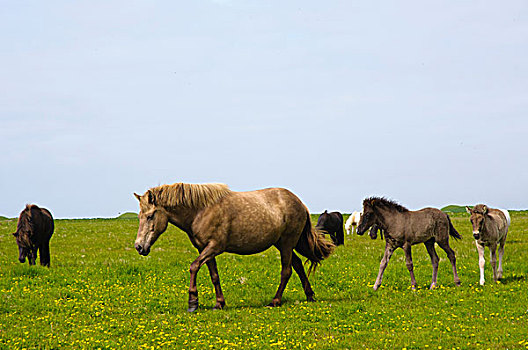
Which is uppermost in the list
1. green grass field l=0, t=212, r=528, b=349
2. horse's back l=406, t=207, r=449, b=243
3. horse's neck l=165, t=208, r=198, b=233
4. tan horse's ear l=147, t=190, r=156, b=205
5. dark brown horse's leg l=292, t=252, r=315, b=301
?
tan horse's ear l=147, t=190, r=156, b=205

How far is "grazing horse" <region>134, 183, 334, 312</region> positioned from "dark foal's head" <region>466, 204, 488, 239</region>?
18.7 feet

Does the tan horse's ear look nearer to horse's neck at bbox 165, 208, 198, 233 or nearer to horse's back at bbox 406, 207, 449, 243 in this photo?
horse's neck at bbox 165, 208, 198, 233

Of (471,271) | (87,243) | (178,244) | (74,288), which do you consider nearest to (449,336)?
(471,271)

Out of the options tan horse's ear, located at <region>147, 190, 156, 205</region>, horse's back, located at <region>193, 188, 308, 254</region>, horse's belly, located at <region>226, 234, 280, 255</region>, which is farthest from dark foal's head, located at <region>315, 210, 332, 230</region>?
tan horse's ear, located at <region>147, 190, 156, 205</region>

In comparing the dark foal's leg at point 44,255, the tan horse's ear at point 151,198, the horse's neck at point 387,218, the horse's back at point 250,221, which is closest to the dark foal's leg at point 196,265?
the horse's back at point 250,221

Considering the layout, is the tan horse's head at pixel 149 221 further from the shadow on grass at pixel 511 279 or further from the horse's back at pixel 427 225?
the shadow on grass at pixel 511 279

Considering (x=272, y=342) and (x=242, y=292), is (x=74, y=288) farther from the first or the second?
(x=272, y=342)

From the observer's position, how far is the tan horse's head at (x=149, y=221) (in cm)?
1244

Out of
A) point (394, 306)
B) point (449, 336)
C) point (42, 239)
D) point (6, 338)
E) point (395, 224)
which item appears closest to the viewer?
point (449, 336)

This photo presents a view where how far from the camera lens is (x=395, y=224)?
15.4 meters

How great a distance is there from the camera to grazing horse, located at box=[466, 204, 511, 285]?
15.5 metres

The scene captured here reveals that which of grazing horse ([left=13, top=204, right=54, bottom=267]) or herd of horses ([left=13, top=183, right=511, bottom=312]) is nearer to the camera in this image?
herd of horses ([left=13, top=183, right=511, bottom=312])

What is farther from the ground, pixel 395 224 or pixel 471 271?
pixel 395 224

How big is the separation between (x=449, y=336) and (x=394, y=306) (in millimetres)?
2931
